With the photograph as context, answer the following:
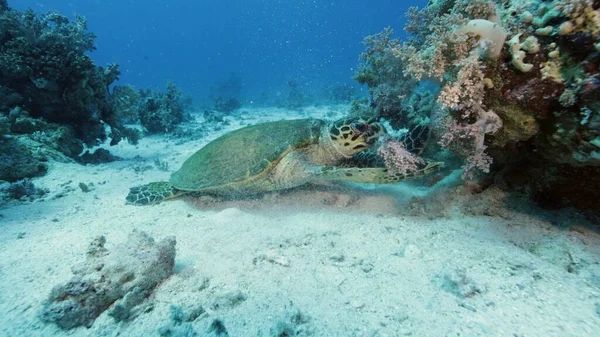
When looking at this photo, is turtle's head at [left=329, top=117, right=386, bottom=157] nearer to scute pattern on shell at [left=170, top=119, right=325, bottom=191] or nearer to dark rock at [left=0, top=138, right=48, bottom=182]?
scute pattern on shell at [left=170, top=119, right=325, bottom=191]

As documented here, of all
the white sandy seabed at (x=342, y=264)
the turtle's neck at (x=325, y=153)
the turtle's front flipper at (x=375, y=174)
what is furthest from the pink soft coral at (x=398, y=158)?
the turtle's neck at (x=325, y=153)

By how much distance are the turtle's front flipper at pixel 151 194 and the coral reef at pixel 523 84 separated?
13.3 feet

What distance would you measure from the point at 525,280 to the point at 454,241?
2.41 ft

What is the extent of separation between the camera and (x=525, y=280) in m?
2.13

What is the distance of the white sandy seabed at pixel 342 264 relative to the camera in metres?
1.92

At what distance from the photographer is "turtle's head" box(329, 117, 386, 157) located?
13.8 ft

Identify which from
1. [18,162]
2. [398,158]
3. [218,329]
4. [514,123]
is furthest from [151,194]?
[514,123]

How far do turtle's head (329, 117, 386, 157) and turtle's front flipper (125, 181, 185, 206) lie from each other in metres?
2.81

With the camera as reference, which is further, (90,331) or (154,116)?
(154,116)

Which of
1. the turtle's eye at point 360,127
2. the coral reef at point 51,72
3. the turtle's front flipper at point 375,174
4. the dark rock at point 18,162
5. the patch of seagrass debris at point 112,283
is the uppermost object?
the coral reef at point 51,72

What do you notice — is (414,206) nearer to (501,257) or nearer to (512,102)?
(501,257)

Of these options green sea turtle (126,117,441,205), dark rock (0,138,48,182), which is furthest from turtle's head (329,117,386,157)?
dark rock (0,138,48,182)

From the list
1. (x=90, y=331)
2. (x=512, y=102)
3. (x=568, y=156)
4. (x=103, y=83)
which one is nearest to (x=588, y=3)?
(x=512, y=102)

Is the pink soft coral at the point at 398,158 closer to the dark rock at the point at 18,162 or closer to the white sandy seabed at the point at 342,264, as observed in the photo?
the white sandy seabed at the point at 342,264
